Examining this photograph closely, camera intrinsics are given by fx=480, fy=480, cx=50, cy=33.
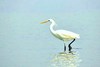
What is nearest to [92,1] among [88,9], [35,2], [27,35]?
[88,9]

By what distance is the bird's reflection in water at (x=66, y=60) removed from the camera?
450cm

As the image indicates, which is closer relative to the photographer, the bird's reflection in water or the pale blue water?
the bird's reflection in water

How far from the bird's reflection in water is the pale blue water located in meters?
0.06

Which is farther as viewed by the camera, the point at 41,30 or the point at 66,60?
the point at 41,30

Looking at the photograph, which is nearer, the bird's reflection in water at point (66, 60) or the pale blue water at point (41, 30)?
the bird's reflection in water at point (66, 60)

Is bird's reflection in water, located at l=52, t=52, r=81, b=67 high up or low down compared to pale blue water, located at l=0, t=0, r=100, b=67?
down

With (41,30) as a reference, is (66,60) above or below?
below

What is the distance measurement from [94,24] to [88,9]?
5.93 feet

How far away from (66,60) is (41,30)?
186cm

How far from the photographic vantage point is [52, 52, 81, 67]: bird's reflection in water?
4504mm

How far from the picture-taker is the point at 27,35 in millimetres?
6074

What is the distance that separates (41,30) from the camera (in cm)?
651

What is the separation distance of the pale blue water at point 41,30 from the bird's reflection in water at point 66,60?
6 cm

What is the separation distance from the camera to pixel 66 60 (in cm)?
470
